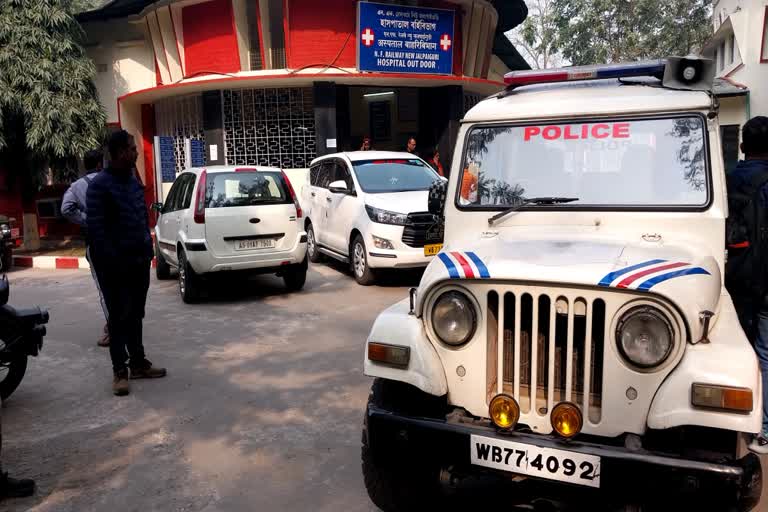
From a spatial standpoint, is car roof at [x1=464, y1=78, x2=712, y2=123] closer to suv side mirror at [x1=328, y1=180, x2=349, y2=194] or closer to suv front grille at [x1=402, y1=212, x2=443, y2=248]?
suv front grille at [x1=402, y1=212, x2=443, y2=248]

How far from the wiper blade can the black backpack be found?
814 millimetres

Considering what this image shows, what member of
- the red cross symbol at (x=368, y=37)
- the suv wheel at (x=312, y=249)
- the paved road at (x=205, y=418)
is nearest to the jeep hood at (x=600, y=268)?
the paved road at (x=205, y=418)

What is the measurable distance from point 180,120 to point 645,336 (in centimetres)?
1666

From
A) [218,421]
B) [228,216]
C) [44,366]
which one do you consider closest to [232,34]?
[228,216]

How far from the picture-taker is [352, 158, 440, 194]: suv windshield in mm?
9430

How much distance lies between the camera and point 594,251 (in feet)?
9.67

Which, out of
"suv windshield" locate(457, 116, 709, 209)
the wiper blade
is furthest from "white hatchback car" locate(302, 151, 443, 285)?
the wiper blade

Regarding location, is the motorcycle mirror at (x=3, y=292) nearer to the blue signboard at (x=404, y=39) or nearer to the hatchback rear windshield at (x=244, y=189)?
the hatchback rear windshield at (x=244, y=189)

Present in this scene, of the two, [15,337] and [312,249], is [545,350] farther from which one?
[312,249]

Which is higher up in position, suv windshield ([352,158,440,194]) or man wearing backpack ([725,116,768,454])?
suv windshield ([352,158,440,194])

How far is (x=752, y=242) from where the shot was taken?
3426 millimetres

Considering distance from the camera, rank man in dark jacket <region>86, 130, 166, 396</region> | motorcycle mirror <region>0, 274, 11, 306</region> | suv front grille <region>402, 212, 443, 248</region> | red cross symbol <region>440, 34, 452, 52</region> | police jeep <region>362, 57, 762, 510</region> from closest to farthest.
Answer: police jeep <region>362, 57, 762, 510</region> < motorcycle mirror <region>0, 274, 11, 306</region> < man in dark jacket <region>86, 130, 166, 396</region> < suv front grille <region>402, 212, 443, 248</region> < red cross symbol <region>440, 34, 452, 52</region>

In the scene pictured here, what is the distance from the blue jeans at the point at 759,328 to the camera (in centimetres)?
359

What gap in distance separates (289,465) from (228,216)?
4806mm
